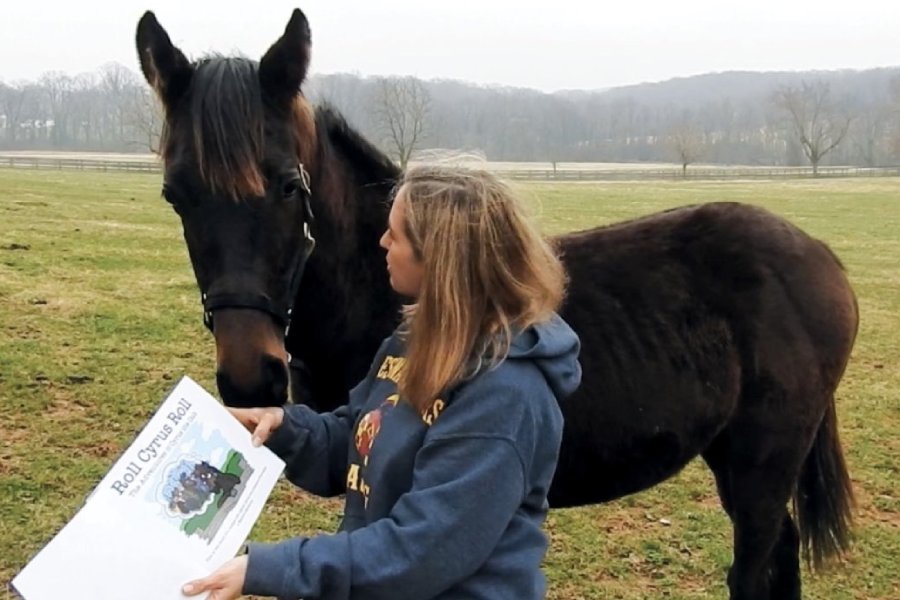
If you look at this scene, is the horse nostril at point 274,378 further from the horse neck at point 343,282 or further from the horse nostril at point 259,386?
the horse neck at point 343,282

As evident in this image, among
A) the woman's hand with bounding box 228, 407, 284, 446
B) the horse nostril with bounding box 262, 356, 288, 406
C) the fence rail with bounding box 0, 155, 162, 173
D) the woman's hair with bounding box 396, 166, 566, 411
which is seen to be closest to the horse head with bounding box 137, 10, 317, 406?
the horse nostril with bounding box 262, 356, 288, 406

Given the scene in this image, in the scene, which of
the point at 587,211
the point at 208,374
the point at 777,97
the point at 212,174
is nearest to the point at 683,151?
the point at 777,97

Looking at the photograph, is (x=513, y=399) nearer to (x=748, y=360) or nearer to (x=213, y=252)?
(x=213, y=252)

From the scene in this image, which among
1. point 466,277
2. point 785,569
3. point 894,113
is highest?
point 894,113

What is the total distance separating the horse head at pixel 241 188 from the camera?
2.24m

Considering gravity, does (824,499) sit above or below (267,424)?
below

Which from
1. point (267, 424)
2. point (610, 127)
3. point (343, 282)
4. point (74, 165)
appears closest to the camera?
point (267, 424)

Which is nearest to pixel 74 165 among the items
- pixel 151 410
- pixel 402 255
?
pixel 151 410

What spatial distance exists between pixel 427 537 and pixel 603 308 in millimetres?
1677

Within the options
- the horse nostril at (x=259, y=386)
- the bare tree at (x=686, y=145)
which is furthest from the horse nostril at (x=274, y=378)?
the bare tree at (x=686, y=145)

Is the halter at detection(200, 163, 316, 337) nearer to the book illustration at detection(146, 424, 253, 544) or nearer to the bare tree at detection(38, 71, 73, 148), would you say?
the book illustration at detection(146, 424, 253, 544)

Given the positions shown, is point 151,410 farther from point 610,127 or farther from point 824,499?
point 610,127

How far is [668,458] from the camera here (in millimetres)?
3275

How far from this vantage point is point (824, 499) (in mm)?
3859
